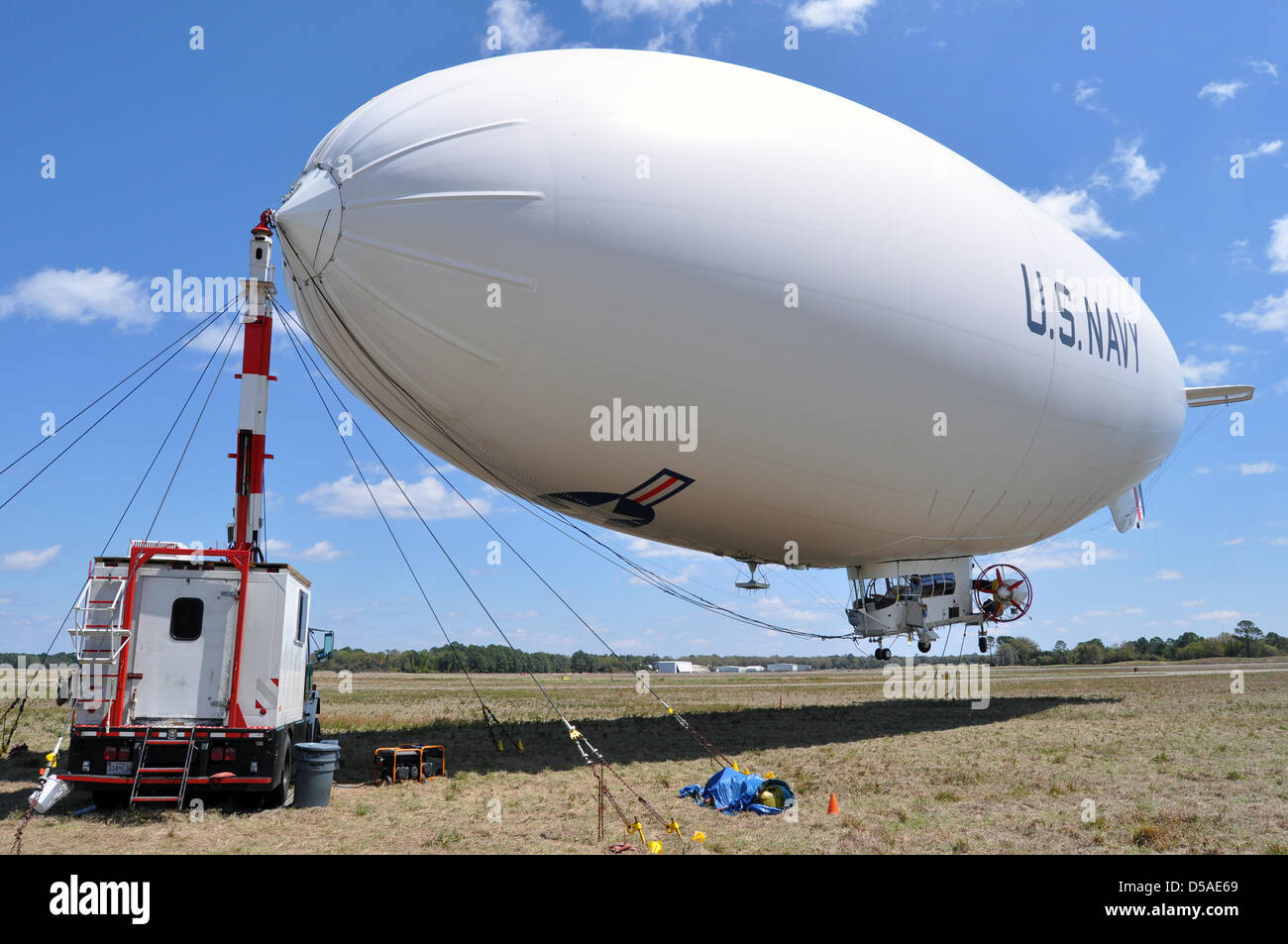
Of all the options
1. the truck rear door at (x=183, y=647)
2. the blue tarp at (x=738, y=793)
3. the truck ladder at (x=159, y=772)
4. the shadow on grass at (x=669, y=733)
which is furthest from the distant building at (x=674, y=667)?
the truck ladder at (x=159, y=772)

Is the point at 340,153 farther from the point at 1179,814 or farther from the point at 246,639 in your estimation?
the point at 1179,814

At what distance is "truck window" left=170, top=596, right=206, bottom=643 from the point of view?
11.2 m

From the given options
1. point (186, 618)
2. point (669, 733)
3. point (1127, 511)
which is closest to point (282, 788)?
point (186, 618)

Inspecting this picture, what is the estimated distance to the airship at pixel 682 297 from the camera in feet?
35.8

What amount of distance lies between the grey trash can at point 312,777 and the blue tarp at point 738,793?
16.3 ft

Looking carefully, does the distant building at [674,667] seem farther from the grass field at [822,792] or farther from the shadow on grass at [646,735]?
the grass field at [822,792]

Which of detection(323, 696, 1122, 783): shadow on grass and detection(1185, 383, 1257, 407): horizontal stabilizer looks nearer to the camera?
detection(323, 696, 1122, 783): shadow on grass

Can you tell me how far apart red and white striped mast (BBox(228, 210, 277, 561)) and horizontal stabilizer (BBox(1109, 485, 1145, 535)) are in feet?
69.7

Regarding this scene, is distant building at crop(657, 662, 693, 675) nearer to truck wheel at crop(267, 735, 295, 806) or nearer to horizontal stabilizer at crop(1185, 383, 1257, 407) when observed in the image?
horizontal stabilizer at crop(1185, 383, 1257, 407)

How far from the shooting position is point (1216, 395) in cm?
2450

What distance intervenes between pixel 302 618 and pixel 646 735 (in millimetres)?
9652

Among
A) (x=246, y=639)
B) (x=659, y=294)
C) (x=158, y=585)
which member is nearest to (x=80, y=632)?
(x=158, y=585)
